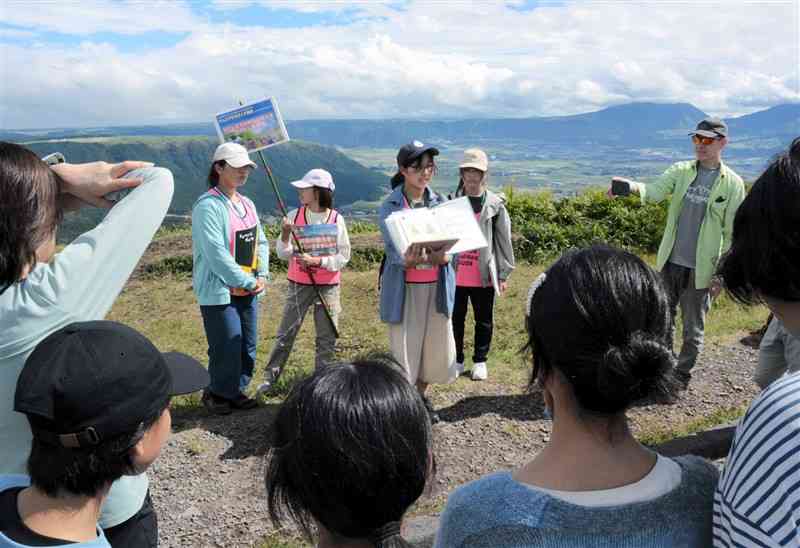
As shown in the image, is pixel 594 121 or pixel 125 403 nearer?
pixel 125 403

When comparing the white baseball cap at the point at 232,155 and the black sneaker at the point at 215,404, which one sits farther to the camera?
the black sneaker at the point at 215,404

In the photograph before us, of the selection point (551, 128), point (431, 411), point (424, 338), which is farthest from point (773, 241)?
point (551, 128)

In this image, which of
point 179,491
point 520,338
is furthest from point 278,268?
point 179,491

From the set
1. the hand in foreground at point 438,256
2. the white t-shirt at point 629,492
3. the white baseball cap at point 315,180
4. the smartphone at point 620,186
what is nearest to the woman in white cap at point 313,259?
the white baseball cap at point 315,180

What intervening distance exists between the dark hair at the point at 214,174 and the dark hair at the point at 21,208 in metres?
3.09

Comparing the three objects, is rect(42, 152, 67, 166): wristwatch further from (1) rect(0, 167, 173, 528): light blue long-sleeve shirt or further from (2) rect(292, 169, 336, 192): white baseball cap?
(2) rect(292, 169, 336, 192): white baseball cap

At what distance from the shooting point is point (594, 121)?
14462 centimetres

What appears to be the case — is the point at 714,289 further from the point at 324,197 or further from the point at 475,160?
the point at 324,197

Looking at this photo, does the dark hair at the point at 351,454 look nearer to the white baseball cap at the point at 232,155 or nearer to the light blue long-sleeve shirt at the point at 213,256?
the light blue long-sleeve shirt at the point at 213,256

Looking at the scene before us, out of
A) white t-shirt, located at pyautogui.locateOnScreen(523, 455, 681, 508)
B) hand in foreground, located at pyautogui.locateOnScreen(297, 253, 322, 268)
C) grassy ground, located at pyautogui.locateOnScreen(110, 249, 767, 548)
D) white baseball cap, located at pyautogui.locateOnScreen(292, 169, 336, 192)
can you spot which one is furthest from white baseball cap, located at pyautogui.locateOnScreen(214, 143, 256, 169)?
white t-shirt, located at pyautogui.locateOnScreen(523, 455, 681, 508)

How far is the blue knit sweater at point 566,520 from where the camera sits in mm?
1246

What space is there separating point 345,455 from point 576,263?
2.13 ft

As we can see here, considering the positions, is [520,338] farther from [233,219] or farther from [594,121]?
[594,121]

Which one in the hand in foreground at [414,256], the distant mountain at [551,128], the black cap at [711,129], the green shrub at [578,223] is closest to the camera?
the hand in foreground at [414,256]
